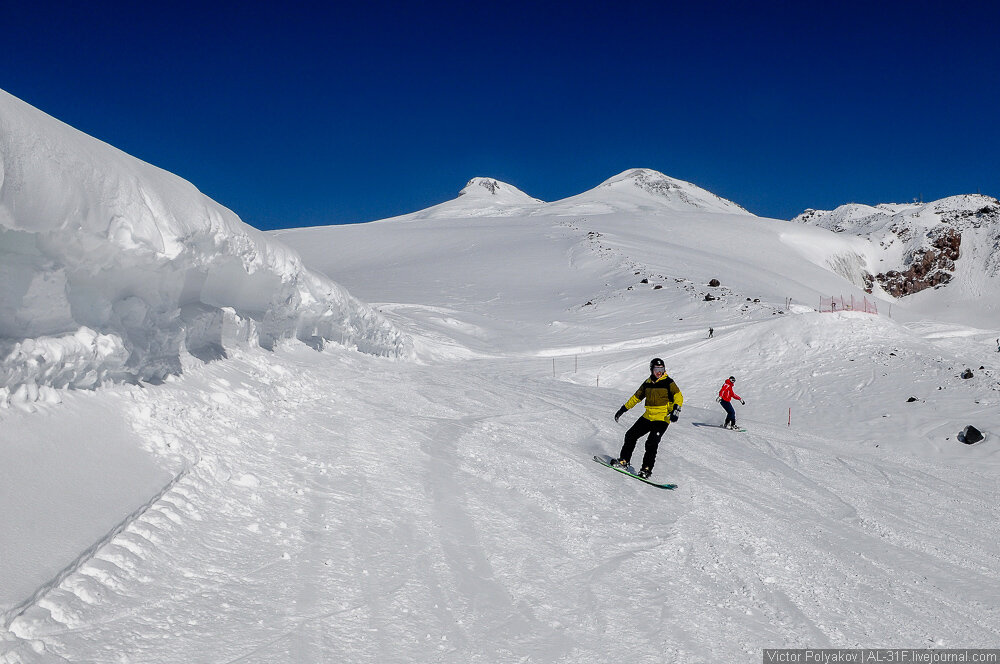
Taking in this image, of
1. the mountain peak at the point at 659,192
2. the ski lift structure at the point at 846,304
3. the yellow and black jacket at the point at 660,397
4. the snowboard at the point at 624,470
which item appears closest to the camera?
the snowboard at the point at 624,470

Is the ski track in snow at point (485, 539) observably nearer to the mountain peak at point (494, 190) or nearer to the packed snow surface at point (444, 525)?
the packed snow surface at point (444, 525)

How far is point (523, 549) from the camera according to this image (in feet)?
18.8

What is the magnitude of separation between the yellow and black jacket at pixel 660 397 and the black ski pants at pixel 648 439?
0.09 metres

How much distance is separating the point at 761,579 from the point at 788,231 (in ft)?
224

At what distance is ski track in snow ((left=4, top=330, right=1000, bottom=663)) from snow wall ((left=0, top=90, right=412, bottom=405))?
79 centimetres

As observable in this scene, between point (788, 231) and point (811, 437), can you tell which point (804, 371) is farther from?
point (788, 231)

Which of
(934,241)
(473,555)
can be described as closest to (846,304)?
(934,241)

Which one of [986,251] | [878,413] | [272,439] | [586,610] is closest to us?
[586,610]

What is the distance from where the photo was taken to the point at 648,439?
8.55 metres

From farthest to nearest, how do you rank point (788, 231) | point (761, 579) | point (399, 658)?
point (788, 231) < point (761, 579) < point (399, 658)

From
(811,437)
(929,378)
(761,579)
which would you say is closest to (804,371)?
(929,378)

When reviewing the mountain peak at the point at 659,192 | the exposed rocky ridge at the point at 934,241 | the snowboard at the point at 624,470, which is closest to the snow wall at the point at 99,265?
the snowboard at the point at 624,470

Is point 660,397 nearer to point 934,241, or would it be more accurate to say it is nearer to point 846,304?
point 846,304

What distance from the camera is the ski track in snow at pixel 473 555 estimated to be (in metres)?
4.12
